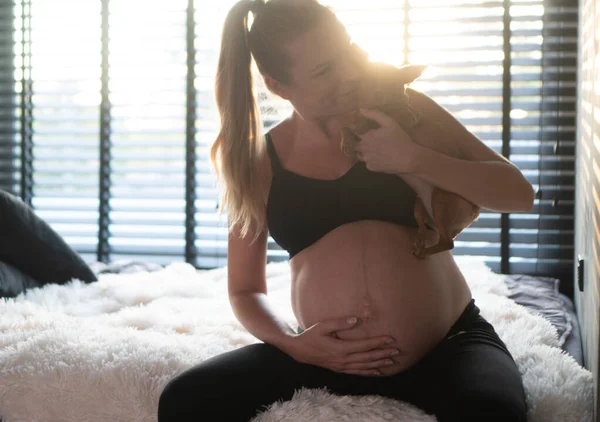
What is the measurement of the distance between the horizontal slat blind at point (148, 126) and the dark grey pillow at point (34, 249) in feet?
3.52

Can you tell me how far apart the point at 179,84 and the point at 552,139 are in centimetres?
189

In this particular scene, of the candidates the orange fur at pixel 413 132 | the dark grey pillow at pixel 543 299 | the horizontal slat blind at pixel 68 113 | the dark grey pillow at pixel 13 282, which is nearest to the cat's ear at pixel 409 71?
the orange fur at pixel 413 132

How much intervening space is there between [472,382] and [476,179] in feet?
1.31

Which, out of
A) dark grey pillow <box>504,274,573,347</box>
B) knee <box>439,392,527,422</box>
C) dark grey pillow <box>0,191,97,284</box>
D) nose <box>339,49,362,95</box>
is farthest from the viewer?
dark grey pillow <box>0,191,97,284</box>

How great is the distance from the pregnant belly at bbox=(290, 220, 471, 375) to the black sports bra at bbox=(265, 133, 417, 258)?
0.07 feet

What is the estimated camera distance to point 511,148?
318cm

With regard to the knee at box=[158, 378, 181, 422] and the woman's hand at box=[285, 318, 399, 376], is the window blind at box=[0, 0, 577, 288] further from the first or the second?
the knee at box=[158, 378, 181, 422]

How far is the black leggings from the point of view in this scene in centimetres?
117

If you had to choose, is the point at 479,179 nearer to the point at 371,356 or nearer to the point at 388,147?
the point at 388,147

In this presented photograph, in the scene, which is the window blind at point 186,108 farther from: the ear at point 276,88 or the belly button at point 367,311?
the belly button at point 367,311

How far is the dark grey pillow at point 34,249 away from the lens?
8.07ft

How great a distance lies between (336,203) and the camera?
4.85 ft

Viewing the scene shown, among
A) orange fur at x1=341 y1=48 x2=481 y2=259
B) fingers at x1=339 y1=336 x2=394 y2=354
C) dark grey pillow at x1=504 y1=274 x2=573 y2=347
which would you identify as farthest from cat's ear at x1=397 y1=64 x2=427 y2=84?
dark grey pillow at x1=504 y1=274 x2=573 y2=347

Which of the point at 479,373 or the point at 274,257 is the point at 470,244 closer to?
the point at 274,257
